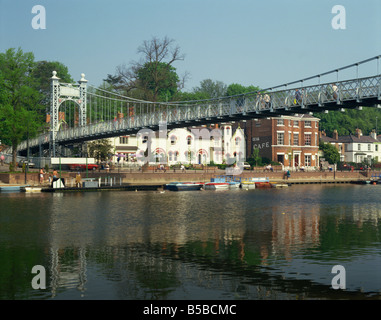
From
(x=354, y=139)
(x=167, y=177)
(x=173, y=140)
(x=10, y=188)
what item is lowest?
(x=10, y=188)

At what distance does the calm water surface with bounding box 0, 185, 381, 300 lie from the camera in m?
21.9

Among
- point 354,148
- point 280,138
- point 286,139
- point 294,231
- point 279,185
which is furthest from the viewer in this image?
point 354,148

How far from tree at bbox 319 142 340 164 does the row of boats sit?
1484 inches

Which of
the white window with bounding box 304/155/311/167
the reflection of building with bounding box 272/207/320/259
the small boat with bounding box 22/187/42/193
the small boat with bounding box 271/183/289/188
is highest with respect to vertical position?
the white window with bounding box 304/155/311/167

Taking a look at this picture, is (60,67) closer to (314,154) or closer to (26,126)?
(26,126)

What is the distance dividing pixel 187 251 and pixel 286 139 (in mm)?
88336

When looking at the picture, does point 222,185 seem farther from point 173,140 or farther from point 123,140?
point 123,140

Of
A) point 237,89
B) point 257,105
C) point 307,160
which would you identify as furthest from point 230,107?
point 237,89

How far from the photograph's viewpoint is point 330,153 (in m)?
131

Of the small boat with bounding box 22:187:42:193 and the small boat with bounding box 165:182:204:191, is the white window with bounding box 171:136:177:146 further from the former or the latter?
the small boat with bounding box 22:187:42:193

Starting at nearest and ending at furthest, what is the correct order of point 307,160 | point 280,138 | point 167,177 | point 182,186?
1. point 182,186
2. point 167,177
3. point 280,138
4. point 307,160

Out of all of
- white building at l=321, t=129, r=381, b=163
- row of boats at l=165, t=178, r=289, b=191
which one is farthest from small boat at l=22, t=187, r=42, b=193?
white building at l=321, t=129, r=381, b=163

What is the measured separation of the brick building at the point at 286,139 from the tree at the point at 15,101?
159 ft

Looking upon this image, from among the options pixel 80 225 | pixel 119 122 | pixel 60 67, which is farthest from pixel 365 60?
pixel 60 67
